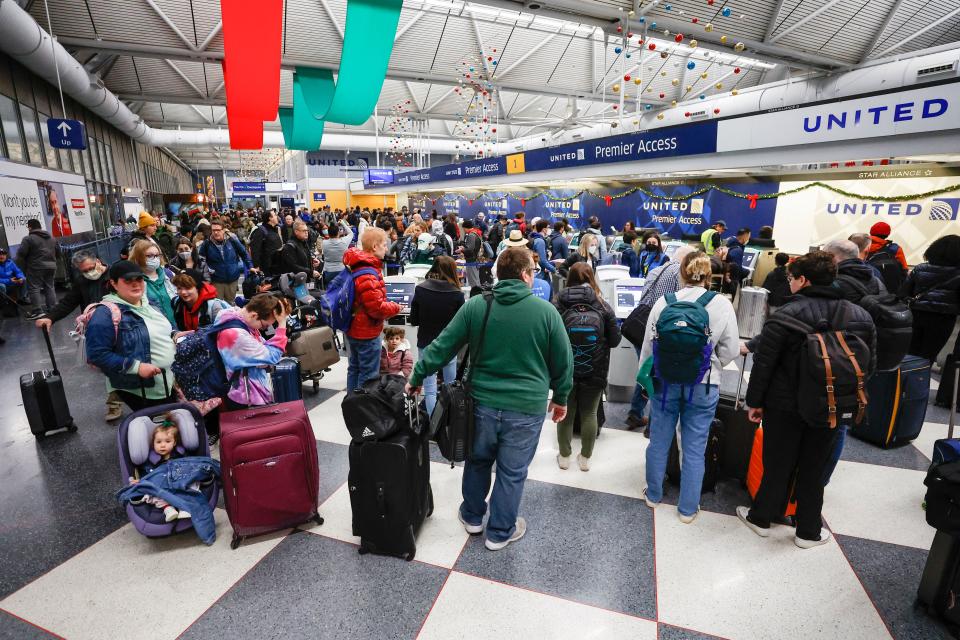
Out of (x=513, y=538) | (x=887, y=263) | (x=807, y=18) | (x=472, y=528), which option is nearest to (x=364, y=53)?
(x=472, y=528)

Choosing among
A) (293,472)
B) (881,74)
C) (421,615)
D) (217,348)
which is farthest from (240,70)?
(881,74)

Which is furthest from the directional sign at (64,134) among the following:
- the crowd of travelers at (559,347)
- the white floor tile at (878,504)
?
the white floor tile at (878,504)

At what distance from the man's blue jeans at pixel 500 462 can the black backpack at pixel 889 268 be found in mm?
4536

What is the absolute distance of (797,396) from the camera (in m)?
2.35

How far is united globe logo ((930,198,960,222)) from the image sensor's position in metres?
6.65

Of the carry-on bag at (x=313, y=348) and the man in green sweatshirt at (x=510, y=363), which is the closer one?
the man in green sweatshirt at (x=510, y=363)

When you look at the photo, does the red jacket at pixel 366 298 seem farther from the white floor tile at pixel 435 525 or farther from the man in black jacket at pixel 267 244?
the man in black jacket at pixel 267 244

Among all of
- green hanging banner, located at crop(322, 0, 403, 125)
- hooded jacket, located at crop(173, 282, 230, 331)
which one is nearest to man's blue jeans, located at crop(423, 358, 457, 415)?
hooded jacket, located at crop(173, 282, 230, 331)

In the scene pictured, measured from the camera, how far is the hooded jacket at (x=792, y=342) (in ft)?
7.64

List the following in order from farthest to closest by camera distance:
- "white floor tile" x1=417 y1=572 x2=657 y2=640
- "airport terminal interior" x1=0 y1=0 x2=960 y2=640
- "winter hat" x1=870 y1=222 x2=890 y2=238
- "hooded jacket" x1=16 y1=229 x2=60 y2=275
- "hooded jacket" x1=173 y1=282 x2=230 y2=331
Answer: "hooded jacket" x1=16 y1=229 x2=60 y2=275
"winter hat" x1=870 y1=222 x2=890 y2=238
"hooded jacket" x1=173 y1=282 x2=230 y2=331
"airport terminal interior" x1=0 y1=0 x2=960 y2=640
"white floor tile" x1=417 y1=572 x2=657 y2=640

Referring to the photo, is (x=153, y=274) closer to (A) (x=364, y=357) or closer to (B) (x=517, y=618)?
Answer: (A) (x=364, y=357)

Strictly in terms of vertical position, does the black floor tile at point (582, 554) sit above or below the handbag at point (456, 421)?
below

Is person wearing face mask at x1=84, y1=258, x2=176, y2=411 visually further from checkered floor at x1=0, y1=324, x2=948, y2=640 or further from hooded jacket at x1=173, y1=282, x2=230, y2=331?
hooded jacket at x1=173, y1=282, x2=230, y2=331

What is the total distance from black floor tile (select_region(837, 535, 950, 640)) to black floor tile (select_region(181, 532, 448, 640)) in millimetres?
2094
